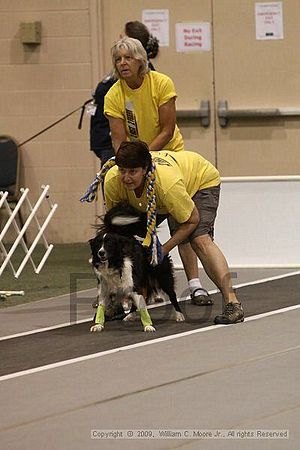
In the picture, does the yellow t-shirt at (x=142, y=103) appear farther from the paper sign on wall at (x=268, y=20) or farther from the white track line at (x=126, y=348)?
the paper sign on wall at (x=268, y=20)

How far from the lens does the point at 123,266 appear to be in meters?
5.72

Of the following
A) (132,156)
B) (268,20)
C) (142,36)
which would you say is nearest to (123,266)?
(132,156)

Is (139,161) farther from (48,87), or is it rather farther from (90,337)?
(48,87)

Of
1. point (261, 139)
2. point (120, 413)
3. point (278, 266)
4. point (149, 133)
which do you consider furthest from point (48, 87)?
point (120, 413)

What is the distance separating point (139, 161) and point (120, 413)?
1.70 metres

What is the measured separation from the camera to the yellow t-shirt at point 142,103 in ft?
20.8

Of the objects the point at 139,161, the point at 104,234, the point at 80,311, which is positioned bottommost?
the point at 80,311

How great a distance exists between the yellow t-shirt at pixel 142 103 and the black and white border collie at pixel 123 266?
684 millimetres

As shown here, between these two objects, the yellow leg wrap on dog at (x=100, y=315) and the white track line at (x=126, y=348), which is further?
the yellow leg wrap on dog at (x=100, y=315)

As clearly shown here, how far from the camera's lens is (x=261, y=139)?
10.3 meters

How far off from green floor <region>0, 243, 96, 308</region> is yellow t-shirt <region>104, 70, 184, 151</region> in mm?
1341

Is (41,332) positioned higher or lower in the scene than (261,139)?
lower

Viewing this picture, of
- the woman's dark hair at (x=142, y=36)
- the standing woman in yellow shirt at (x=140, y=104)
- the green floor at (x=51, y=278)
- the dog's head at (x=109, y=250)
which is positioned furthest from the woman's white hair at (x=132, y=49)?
the green floor at (x=51, y=278)

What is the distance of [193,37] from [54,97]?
130cm
